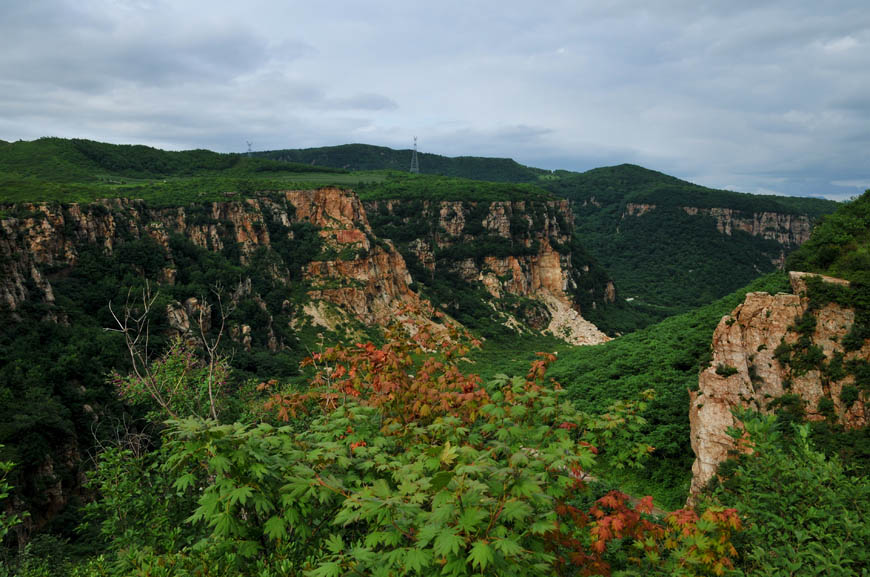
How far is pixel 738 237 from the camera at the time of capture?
178m

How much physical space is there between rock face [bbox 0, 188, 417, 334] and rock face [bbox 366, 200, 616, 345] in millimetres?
22119

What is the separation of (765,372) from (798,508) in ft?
62.6

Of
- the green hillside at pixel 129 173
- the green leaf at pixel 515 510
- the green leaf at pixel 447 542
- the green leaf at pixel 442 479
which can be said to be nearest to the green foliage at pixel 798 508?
the green leaf at pixel 515 510

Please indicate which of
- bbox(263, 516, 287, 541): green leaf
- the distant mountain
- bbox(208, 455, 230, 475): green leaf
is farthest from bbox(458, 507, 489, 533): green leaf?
the distant mountain

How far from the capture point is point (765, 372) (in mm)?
23016

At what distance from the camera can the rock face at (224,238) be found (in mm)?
43406

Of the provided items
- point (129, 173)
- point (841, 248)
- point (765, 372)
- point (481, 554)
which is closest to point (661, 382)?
point (765, 372)

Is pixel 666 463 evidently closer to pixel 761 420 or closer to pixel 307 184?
pixel 761 420

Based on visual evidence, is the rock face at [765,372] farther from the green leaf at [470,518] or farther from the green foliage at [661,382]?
the green leaf at [470,518]

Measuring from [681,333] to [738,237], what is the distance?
16572cm

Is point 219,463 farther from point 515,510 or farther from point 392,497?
point 515,510

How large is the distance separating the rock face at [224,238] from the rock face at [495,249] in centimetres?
2212

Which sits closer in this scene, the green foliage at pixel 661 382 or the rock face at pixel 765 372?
the rock face at pixel 765 372

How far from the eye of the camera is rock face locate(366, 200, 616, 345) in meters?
113
